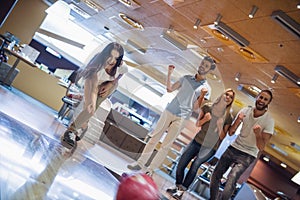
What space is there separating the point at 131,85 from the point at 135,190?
162cm

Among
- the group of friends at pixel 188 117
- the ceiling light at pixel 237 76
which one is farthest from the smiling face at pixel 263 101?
the ceiling light at pixel 237 76

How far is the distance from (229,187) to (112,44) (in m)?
1.69

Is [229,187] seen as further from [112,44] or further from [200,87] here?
[112,44]

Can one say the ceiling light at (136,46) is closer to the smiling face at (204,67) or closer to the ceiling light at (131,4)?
the smiling face at (204,67)

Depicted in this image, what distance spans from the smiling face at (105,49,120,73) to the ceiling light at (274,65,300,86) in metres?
3.92

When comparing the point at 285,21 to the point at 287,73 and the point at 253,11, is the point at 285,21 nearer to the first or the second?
the point at 253,11

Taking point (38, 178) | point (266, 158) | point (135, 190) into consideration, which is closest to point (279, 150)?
point (266, 158)

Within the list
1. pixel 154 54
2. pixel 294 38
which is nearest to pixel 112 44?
pixel 154 54

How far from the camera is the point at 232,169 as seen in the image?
2980 millimetres

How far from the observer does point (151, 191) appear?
0.70m

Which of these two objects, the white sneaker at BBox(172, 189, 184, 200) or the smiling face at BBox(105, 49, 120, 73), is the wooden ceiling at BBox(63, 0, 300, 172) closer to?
the smiling face at BBox(105, 49, 120, 73)

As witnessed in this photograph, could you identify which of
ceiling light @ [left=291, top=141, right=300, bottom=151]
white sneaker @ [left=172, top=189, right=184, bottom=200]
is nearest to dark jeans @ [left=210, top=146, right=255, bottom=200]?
white sneaker @ [left=172, top=189, right=184, bottom=200]

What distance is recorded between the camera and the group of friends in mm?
2154

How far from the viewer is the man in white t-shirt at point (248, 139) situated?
115 inches
